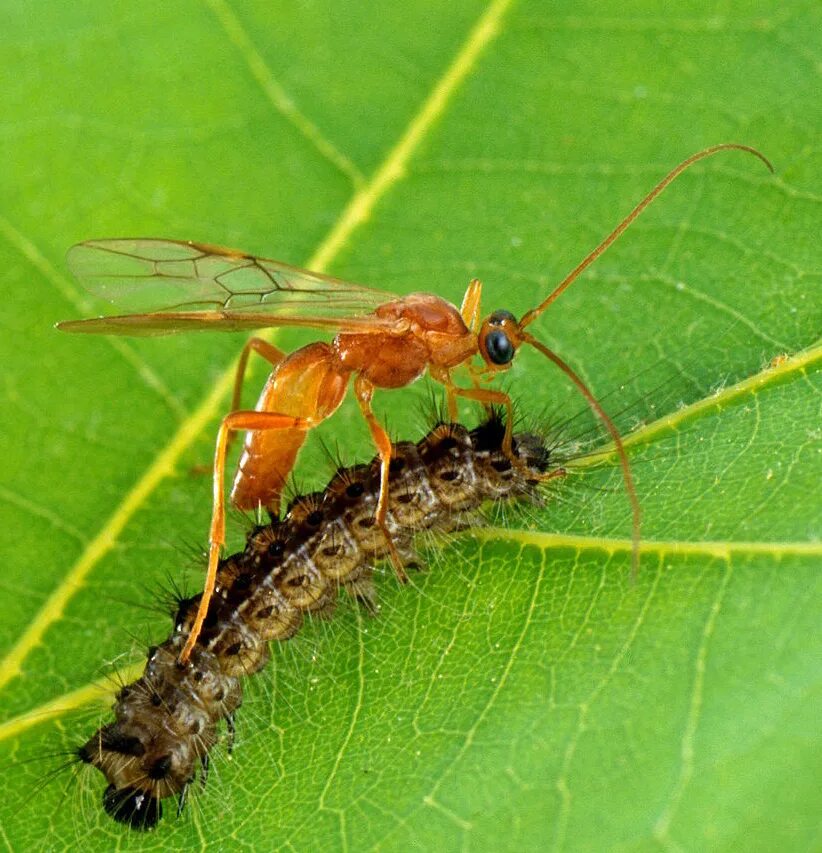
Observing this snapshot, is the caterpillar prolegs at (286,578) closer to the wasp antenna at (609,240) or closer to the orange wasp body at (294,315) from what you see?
the orange wasp body at (294,315)

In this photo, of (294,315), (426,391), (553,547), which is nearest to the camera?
(553,547)

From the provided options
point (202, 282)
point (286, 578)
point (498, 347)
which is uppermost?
point (202, 282)

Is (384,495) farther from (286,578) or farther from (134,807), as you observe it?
(134,807)

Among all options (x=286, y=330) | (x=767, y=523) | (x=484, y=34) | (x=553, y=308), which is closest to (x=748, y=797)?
(x=767, y=523)

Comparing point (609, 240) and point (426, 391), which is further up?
point (609, 240)

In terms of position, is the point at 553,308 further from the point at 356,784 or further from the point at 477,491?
the point at 356,784

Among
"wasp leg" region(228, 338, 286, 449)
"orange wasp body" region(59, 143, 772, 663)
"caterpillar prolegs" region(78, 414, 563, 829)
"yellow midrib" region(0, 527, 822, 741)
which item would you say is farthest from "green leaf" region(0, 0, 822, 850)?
"orange wasp body" region(59, 143, 772, 663)

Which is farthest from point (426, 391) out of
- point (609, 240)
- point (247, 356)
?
point (609, 240)
